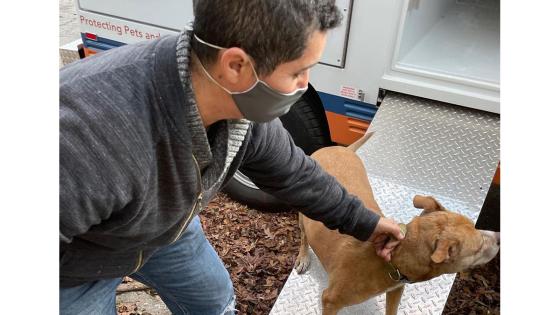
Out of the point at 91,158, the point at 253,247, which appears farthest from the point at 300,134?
the point at 91,158

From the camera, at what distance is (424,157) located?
3.82 metres

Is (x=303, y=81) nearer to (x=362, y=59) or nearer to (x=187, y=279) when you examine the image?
(x=187, y=279)

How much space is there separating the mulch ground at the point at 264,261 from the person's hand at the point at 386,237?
4.69 feet

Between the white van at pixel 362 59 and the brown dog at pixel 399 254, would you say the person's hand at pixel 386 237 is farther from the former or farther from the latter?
the white van at pixel 362 59

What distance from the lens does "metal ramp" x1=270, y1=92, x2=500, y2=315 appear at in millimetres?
3469

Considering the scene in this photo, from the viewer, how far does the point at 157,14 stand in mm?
4234

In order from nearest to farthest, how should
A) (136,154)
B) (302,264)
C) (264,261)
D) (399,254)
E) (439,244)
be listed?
(136,154)
(439,244)
(399,254)
(302,264)
(264,261)

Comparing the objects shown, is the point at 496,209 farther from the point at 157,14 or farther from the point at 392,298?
the point at 157,14

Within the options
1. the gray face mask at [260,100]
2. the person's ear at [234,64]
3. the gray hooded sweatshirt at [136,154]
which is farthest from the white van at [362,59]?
the person's ear at [234,64]

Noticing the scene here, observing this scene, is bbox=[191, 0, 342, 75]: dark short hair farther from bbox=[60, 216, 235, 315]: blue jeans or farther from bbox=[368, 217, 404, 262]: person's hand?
bbox=[368, 217, 404, 262]: person's hand

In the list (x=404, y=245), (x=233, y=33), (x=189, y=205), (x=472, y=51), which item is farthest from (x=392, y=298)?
(x=472, y=51)

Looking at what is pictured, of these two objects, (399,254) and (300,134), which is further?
(300,134)

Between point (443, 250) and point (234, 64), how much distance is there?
157 cm

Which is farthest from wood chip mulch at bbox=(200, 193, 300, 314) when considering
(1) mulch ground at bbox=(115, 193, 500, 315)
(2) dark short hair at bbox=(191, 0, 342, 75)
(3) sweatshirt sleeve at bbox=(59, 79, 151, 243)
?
(2) dark short hair at bbox=(191, 0, 342, 75)
